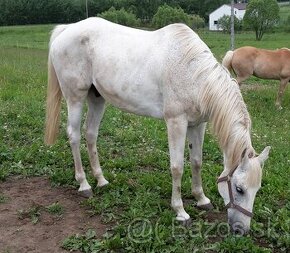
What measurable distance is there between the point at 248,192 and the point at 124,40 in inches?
84.7

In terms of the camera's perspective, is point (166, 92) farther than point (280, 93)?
No

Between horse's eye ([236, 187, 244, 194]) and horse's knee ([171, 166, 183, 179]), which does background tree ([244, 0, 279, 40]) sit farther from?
horse's eye ([236, 187, 244, 194])

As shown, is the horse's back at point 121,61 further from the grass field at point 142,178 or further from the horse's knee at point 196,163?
the grass field at point 142,178

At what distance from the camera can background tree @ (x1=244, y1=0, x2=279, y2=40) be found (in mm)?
44938

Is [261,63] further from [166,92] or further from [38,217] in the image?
[38,217]

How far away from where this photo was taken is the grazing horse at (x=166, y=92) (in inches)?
149

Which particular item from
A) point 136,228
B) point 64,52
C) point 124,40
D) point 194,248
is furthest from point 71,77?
point 194,248

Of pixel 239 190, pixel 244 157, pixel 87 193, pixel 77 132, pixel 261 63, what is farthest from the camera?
pixel 261 63

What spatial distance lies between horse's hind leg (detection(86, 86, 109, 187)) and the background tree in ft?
138

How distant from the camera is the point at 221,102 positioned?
152 inches

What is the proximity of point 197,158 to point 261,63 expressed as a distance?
7581 millimetres

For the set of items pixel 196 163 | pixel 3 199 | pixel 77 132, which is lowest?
pixel 3 199

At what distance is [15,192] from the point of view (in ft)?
16.5

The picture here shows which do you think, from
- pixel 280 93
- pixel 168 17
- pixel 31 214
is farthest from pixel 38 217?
pixel 168 17
